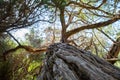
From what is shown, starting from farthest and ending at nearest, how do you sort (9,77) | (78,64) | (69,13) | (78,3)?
(69,13) < (78,3) < (9,77) < (78,64)

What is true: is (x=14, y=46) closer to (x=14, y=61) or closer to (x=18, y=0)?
(x=14, y=61)

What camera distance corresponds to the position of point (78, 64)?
1.23 meters

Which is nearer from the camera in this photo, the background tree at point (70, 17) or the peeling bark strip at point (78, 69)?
the peeling bark strip at point (78, 69)

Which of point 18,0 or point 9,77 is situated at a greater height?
point 18,0

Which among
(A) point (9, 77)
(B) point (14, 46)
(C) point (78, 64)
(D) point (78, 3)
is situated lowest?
(A) point (9, 77)

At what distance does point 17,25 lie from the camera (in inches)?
103

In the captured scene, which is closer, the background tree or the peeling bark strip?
the peeling bark strip

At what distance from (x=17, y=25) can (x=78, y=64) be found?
59.0 inches

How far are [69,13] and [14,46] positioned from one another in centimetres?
88

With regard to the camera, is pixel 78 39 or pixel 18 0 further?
pixel 78 39

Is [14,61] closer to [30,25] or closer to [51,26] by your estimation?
[30,25]

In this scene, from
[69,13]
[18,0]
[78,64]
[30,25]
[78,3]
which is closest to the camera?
[78,64]

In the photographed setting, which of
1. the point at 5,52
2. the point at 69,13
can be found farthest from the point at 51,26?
the point at 5,52

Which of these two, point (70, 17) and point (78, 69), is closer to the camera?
point (78, 69)
